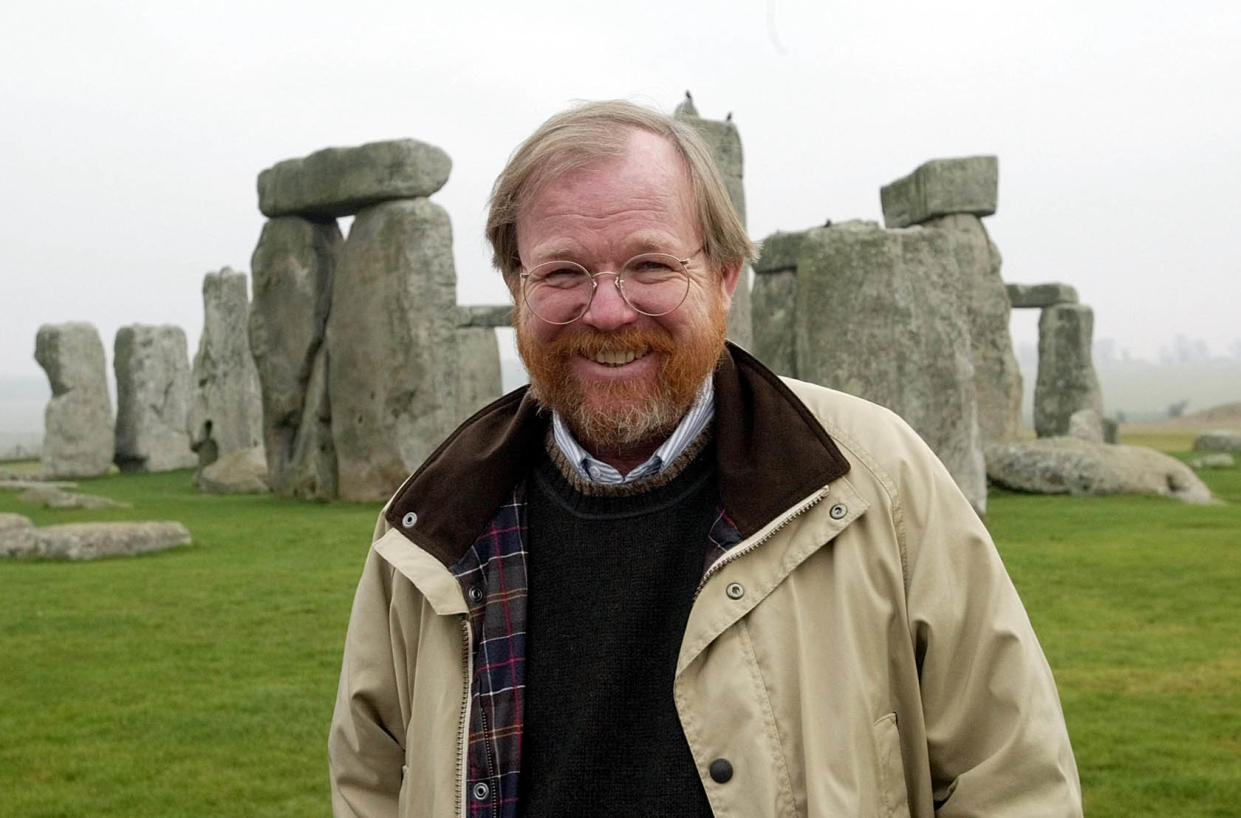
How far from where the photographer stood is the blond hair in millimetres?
2082

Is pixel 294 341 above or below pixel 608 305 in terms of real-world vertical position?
below

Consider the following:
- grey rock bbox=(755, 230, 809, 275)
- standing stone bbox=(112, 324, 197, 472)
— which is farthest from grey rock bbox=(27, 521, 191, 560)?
standing stone bbox=(112, 324, 197, 472)

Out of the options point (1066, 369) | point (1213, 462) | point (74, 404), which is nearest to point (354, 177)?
point (74, 404)

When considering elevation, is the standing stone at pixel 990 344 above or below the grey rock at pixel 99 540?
above

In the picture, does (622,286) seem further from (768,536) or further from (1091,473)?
(1091,473)

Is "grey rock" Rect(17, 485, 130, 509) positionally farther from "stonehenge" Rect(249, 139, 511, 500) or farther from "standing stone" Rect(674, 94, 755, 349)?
"standing stone" Rect(674, 94, 755, 349)

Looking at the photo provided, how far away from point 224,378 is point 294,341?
15.9 ft

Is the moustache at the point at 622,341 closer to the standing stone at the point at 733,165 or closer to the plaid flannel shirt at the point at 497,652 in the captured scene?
the plaid flannel shirt at the point at 497,652

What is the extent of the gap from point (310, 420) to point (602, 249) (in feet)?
39.3

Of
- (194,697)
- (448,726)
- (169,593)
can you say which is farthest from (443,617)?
(169,593)

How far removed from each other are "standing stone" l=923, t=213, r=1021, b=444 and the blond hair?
1305 centimetres

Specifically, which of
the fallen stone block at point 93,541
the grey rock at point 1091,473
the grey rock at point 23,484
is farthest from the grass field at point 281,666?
the grey rock at point 23,484

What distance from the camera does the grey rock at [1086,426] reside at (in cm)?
1702

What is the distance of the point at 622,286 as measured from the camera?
2.07 meters
